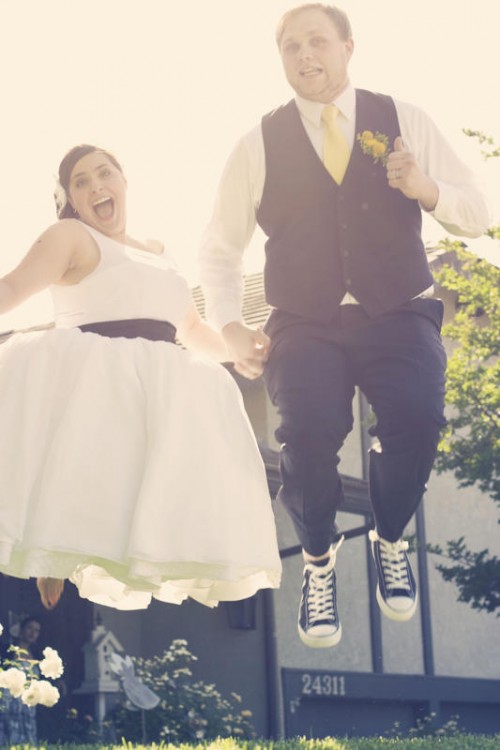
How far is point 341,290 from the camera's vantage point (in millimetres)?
5223

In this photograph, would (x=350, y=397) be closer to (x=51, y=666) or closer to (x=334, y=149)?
(x=334, y=149)

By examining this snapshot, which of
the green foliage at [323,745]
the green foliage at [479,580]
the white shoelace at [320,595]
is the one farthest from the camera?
the green foliage at [479,580]

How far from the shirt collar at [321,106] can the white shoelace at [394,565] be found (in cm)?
164

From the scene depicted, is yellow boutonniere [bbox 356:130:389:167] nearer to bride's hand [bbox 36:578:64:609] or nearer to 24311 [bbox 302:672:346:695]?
bride's hand [bbox 36:578:64:609]

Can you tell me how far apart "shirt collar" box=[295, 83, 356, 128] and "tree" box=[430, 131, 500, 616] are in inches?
336

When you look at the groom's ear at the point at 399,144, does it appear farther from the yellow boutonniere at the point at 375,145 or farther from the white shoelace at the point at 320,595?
the white shoelace at the point at 320,595

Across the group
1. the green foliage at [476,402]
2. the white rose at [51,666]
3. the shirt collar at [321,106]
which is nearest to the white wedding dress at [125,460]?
the shirt collar at [321,106]

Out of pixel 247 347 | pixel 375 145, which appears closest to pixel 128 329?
pixel 247 347

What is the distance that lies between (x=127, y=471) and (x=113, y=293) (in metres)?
0.79

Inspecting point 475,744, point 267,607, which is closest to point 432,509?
point 267,607

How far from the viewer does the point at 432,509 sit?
18.6 m

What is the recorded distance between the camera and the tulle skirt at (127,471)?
16.8 feet

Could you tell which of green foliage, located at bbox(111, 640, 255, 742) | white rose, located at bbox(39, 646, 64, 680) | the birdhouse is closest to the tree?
green foliage, located at bbox(111, 640, 255, 742)

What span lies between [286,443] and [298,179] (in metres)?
1.00
